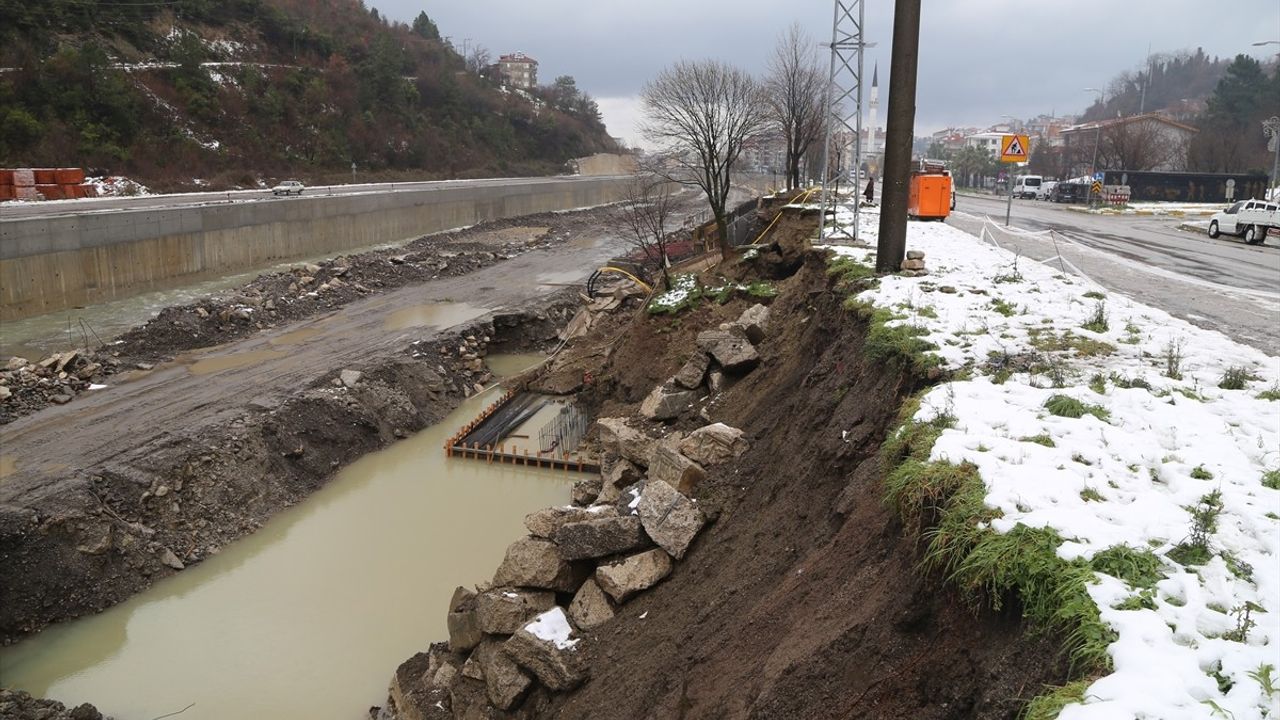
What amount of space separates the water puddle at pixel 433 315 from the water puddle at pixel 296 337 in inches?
94.2

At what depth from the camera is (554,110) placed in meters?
115

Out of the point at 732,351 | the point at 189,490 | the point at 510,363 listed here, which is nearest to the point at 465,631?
the point at 732,351

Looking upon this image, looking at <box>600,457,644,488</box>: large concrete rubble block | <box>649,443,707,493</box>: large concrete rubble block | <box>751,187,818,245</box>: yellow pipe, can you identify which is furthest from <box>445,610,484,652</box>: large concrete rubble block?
<box>751,187,818,245</box>: yellow pipe

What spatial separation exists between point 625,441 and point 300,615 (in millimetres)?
5752

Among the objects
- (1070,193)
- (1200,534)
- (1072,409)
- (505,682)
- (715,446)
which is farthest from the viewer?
(1070,193)

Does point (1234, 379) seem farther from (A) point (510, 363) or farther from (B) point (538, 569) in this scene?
(A) point (510, 363)

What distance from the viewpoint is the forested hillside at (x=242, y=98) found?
48.6 meters

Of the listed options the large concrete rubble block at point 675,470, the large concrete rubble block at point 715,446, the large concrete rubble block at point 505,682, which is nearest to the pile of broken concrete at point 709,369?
the large concrete rubble block at point 715,446

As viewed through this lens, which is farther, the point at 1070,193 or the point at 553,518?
the point at 1070,193

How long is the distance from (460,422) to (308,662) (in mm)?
10097

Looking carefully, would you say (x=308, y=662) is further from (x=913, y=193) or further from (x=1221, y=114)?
(x=1221, y=114)

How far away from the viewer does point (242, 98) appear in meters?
62.7

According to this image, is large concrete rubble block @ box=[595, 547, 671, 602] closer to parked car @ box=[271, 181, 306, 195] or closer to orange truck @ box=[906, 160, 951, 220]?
orange truck @ box=[906, 160, 951, 220]

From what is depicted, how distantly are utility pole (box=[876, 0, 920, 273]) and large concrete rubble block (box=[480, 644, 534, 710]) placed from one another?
826 cm
